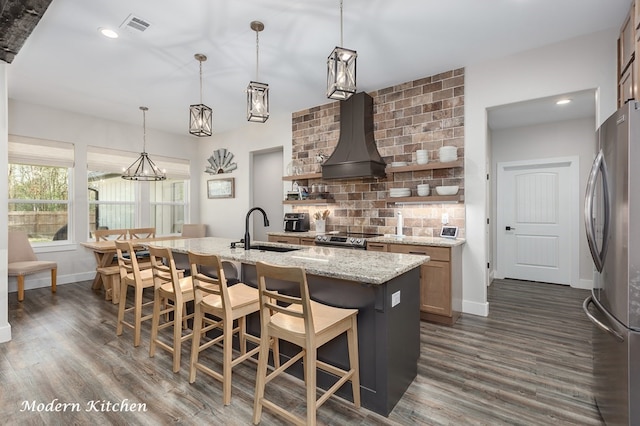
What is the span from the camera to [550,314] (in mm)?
3682

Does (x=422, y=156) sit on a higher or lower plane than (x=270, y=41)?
lower

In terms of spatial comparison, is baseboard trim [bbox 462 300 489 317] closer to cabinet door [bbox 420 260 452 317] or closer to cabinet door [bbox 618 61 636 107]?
cabinet door [bbox 420 260 452 317]

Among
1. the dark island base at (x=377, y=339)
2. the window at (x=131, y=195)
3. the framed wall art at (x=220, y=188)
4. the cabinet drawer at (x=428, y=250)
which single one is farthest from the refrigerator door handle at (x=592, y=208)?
the window at (x=131, y=195)

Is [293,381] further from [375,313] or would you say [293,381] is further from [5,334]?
[5,334]

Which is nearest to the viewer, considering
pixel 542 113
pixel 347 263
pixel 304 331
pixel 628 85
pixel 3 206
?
pixel 304 331

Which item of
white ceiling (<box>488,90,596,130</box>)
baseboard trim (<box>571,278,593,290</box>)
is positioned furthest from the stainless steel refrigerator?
baseboard trim (<box>571,278,593,290</box>)

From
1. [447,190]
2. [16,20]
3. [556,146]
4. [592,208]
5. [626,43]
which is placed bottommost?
[592,208]

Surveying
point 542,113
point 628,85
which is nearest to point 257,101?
Result: point 628,85

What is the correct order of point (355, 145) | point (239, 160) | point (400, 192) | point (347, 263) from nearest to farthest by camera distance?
point (347, 263) < point (400, 192) < point (355, 145) < point (239, 160)

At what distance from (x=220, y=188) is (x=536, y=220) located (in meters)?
5.92

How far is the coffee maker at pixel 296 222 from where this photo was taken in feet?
16.2

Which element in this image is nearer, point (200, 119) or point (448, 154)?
point (200, 119)

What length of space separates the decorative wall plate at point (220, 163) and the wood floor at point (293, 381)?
3.72 m

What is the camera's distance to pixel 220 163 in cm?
666
